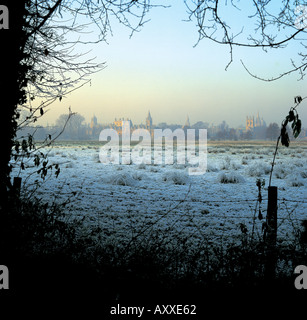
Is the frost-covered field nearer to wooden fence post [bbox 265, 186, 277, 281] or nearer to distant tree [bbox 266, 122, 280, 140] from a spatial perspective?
wooden fence post [bbox 265, 186, 277, 281]

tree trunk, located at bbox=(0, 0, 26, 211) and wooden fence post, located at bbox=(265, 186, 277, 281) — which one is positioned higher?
tree trunk, located at bbox=(0, 0, 26, 211)

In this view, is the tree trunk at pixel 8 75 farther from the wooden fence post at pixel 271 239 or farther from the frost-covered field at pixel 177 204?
the wooden fence post at pixel 271 239

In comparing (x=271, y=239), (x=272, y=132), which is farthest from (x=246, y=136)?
(x=271, y=239)

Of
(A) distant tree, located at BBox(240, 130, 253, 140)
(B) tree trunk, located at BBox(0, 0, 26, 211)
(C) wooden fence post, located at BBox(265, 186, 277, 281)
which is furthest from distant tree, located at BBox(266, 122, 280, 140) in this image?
(B) tree trunk, located at BBox(0, 0, 26, 211)

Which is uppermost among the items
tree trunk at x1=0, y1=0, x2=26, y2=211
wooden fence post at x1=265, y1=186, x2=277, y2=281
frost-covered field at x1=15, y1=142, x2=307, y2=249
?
tree trunk at x1=0, y1=0, x2=26, y2=211

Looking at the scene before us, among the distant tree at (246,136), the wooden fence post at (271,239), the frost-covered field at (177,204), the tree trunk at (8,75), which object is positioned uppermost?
the distant tree at (246,136)

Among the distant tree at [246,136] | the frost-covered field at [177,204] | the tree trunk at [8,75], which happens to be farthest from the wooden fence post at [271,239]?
the distant tree at [246,136]

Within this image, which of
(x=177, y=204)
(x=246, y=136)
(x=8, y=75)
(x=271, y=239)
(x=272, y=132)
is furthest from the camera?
(x=246, y=136)

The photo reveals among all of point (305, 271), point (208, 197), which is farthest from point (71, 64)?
point (208, 197)

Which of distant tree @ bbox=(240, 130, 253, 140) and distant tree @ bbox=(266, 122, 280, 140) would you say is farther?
distant tree @ bbox=(240, 130, 253, 140)

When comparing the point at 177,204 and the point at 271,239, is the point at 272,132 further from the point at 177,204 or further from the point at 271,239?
the point at 271,239

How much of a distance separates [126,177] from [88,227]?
6061 mm

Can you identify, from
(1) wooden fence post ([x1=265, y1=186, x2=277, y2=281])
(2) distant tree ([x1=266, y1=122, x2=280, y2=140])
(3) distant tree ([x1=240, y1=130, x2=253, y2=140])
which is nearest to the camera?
(1) wooden fence post ([x1=265, y1=186, x2=277, y2=281])
